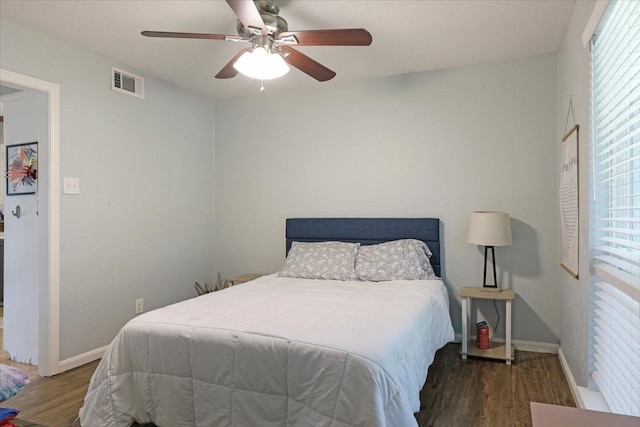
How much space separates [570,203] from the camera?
2.64 meters

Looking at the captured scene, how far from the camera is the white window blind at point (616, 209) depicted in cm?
153

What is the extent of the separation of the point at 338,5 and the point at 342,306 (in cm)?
184

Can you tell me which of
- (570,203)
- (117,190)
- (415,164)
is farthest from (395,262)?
(117,190)

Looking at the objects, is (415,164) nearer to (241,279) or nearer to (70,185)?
(241,279)

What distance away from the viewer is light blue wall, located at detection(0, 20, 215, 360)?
3064mm

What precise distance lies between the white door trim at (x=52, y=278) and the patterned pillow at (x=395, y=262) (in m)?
2.29

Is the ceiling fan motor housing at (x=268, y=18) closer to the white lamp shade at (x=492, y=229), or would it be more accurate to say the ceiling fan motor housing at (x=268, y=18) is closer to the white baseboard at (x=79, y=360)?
the white lamp shade at (x=492, y=229)

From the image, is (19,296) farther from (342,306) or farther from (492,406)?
(492,406)

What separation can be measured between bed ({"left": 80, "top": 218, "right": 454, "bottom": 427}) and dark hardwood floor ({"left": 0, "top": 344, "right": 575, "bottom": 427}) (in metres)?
0.33

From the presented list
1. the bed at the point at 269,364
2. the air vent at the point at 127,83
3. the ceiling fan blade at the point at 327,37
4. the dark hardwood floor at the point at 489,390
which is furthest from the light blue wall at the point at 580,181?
the air vent at the point at 127,83

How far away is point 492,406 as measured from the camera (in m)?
2.48

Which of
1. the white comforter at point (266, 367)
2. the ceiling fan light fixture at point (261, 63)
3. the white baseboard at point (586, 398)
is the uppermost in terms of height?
the ceiling fan light fixture at point (261, 63)

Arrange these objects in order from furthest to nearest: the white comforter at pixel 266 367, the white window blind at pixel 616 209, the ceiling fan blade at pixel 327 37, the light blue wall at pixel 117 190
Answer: the light blue wall at pixel 117 190
the ceiling fan blade at pixel 327 37
the white comforter at pixel 266 367
the white window blind at pixel 616 209

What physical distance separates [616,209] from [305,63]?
1.85 meters
